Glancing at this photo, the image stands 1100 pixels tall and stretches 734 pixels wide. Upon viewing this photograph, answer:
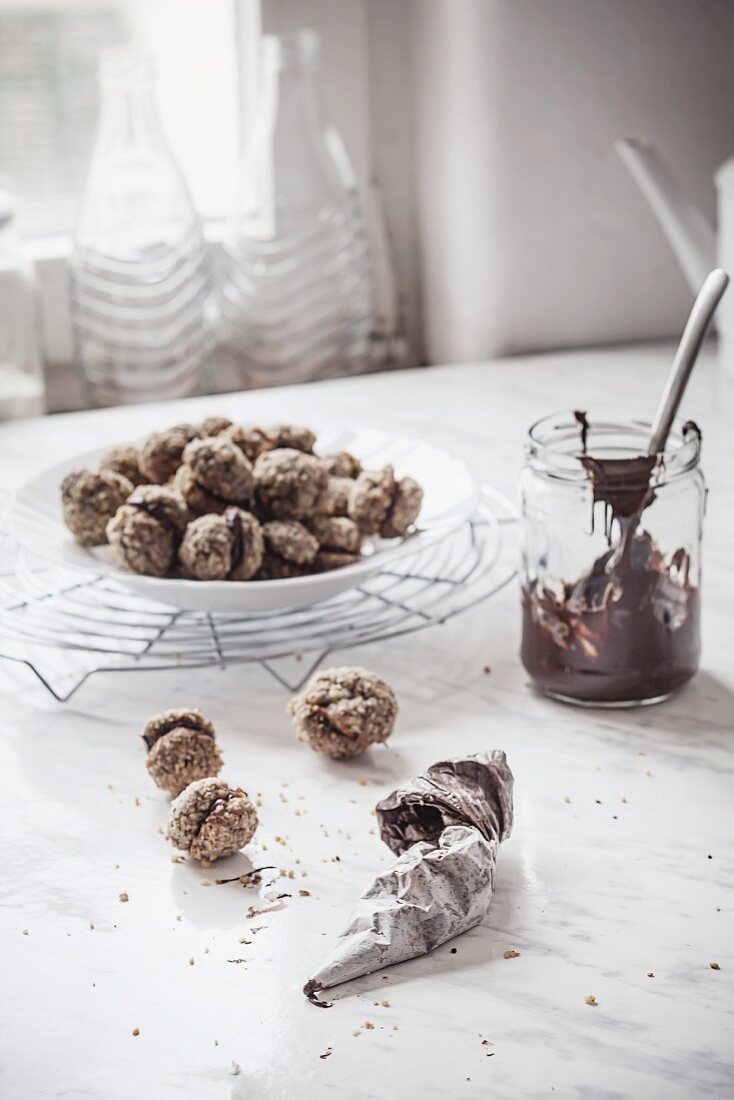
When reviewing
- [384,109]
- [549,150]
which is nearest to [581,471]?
[549,150]

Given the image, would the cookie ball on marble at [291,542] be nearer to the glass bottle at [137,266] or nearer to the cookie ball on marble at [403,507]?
the cookie ball on marble at [403,507]

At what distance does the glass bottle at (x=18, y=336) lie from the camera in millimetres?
1400

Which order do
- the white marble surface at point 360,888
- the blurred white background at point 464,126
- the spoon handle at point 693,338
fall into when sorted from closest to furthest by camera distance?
the white marble surface at point 360,888, the spoon handle at point 693,338, the blurred white background at point 464,126

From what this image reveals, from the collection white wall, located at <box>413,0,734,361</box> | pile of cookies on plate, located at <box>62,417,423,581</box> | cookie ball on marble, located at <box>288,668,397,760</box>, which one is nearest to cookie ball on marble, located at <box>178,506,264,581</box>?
pile of cookies on plate, located at <box>62,417,423,581</box>

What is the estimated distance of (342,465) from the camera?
98cm

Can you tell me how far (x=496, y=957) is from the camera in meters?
0.61

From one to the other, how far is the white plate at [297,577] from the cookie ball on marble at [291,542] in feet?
0.09

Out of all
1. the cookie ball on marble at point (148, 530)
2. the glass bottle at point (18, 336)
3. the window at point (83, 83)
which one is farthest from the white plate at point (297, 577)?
the window at point (83, 83)

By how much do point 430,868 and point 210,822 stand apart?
0.37 feet

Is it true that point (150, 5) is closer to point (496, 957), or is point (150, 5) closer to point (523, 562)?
point (523, 562)

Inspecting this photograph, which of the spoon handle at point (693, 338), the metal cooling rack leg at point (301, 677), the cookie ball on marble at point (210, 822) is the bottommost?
the metal cooling rack leg at point (301, 677)

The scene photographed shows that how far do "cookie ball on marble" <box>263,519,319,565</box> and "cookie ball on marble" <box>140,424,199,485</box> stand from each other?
0.10 meters

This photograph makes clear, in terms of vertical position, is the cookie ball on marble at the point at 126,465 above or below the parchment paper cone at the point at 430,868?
above

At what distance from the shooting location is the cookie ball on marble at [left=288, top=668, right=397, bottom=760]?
758 millimetres
